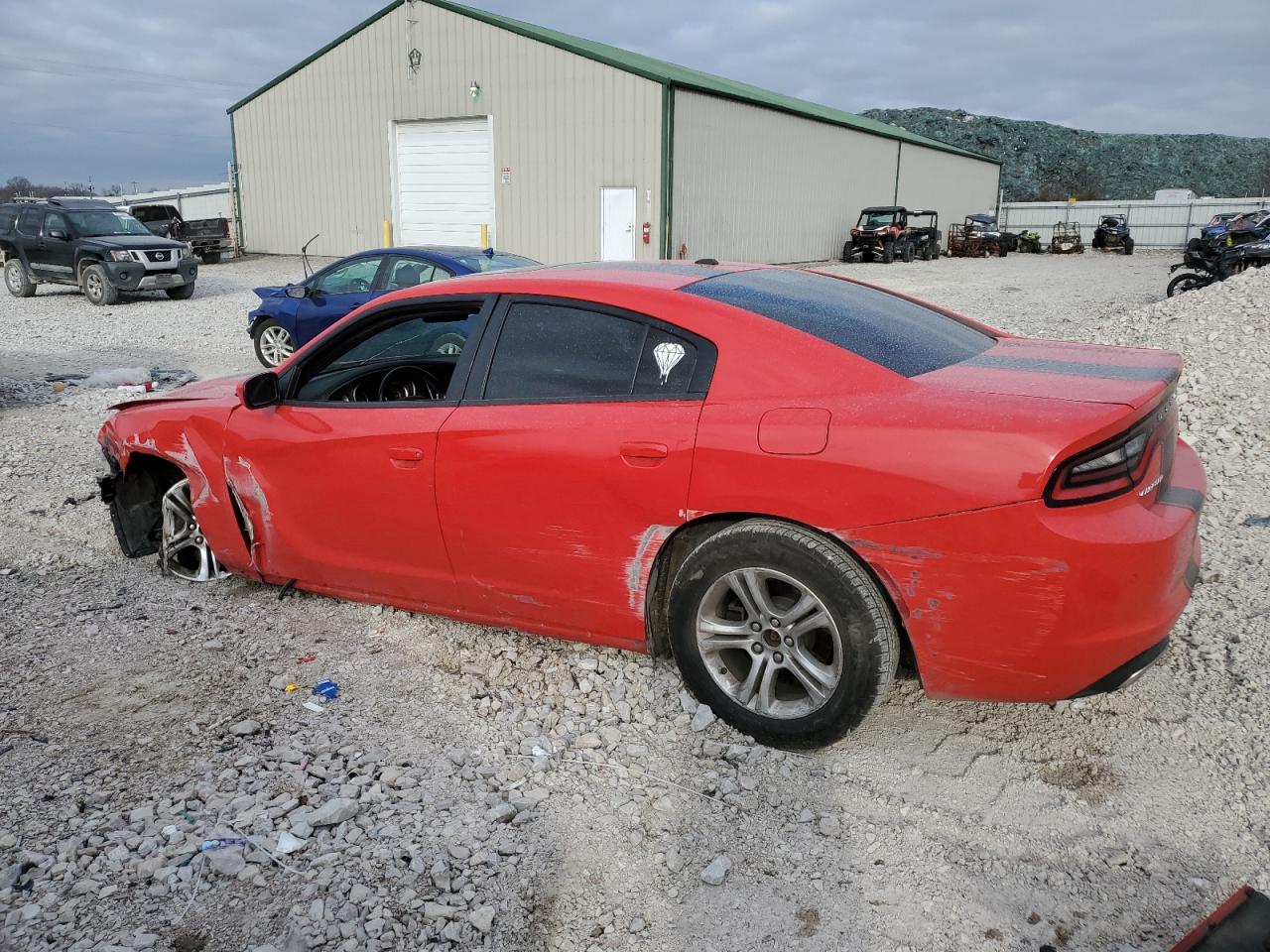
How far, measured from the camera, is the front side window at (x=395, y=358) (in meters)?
3.94

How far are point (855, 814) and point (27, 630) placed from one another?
3576mm

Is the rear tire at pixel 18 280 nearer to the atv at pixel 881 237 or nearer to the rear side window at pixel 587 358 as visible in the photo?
the rear side window at pixel 587 358

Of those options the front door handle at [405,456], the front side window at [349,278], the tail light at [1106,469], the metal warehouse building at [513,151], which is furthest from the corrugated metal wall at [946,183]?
the tail light at [1106,469]

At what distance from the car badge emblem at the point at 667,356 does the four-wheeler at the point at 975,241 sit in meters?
38.3

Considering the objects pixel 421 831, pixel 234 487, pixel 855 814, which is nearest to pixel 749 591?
pixel 855 814

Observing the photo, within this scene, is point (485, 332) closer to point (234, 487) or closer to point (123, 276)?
point (234, 487)

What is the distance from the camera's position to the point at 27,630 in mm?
4234

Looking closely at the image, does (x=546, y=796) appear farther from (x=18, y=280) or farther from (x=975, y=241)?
(x=975, y=241)

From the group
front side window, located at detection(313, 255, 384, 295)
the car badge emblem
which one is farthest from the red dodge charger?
front side window, located at detection(313, 255, 384, 295)

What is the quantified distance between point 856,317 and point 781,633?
118cm

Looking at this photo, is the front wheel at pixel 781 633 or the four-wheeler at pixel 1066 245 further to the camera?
the four-wheeler at pixel 1066 245

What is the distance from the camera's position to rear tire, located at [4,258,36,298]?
18797 mm

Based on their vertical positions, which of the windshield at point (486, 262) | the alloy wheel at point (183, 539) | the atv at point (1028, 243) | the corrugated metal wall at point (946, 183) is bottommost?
the alloy wheel at point (183, 539)

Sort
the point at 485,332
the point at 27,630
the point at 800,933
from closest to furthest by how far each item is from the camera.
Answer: the point at 800,933, the point at 485,332, the point at 27,630
